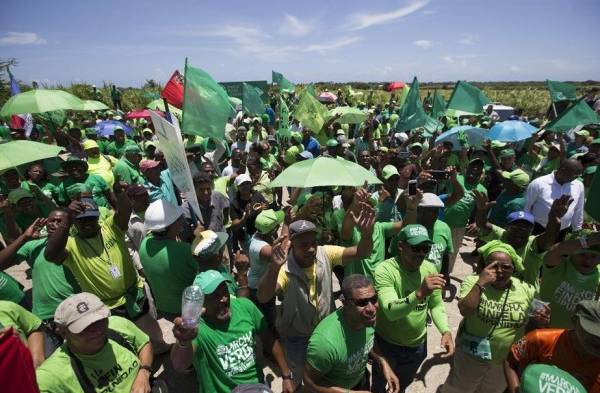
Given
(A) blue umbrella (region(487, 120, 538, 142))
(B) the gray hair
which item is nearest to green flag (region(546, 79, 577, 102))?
(A) blue umbrella (region(487, 120, 538, 142))

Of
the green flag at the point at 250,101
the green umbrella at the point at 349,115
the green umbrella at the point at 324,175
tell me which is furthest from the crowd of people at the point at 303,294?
the green flag at the point at 250,101

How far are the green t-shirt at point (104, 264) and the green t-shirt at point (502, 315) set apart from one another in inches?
126

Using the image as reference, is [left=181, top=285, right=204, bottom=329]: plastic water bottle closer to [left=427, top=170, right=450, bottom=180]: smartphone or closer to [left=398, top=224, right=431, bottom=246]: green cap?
[left=398, top=224, right=431, bottom=246]: green cap

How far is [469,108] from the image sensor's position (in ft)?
28.7

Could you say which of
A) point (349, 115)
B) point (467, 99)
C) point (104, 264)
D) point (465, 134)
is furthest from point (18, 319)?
point (467, 99)

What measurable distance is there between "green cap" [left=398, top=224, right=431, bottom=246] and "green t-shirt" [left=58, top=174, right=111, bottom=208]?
454 centimetres

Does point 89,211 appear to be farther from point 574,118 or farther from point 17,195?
point 574,118

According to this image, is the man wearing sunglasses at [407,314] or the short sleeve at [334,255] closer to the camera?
the man wearing sunglasses at [407,314]

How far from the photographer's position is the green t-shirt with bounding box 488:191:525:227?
4.78 metres

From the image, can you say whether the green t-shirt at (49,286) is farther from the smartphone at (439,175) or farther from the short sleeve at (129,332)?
the smartphone at (439,175)

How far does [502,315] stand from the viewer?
9.04 feet

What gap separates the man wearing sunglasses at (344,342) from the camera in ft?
7.31

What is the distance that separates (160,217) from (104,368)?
136 cm

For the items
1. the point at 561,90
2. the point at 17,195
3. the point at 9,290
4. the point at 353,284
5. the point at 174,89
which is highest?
the point at 561,90
